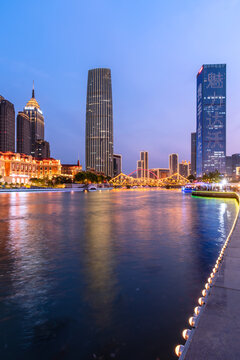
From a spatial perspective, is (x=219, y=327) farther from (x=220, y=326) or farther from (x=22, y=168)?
(x=22, y=168)

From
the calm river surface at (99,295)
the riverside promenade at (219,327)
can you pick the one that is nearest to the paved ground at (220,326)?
the riverside promenade at (219,327)

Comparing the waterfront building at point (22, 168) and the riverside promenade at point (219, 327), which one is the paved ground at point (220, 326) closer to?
the riverside promenade at point (219, 327)

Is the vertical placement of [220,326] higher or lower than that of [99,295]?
higher

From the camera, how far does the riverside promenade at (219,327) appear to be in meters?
2.82

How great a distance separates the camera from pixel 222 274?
5.35 m

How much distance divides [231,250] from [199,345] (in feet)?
16.4

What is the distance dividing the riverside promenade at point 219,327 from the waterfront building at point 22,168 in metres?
154

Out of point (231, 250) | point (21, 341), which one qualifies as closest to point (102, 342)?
point (21, 341)

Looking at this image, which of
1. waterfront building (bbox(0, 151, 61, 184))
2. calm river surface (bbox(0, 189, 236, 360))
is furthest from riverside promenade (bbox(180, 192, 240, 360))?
waterfront building (bbox(0, 151, 61, 184))

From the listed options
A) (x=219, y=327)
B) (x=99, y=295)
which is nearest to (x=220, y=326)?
(x=219, y=327)

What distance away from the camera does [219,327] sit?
3.29 m

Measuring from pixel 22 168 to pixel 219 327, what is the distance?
170 m

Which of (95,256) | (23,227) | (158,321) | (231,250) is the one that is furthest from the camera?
(23,227)

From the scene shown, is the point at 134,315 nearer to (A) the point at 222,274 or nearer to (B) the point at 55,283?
(A) the point at 222,274
